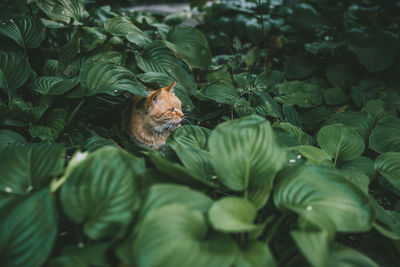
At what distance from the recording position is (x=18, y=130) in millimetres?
1961

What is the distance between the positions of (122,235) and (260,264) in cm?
52

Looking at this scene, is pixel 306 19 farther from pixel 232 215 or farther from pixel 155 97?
pixel 232 215

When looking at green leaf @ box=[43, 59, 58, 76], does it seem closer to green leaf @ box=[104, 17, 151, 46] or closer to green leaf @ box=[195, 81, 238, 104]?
green leaf @ box=[104, 17, 151, 46]

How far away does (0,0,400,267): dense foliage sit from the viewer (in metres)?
1.05

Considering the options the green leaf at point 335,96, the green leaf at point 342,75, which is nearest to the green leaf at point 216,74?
the green leaf at point 335,96

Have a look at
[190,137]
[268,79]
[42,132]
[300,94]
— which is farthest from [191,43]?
[42,132]

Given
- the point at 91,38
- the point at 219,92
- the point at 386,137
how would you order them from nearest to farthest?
1. the point at 386,137
2. the point at 219,92
3. the point at 91,38

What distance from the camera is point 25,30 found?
221 centimetres

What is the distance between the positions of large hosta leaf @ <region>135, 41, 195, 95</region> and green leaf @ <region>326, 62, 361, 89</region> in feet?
5.18

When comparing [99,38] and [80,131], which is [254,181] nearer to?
[80,131]

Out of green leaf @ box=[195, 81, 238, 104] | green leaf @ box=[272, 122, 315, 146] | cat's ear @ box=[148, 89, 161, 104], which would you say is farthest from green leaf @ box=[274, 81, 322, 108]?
cat's ear @ box=[148, 89, 161, 104]

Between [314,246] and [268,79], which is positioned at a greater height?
[314,246]

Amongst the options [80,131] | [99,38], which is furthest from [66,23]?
[80,131]

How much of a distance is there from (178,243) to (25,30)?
2.10 m
